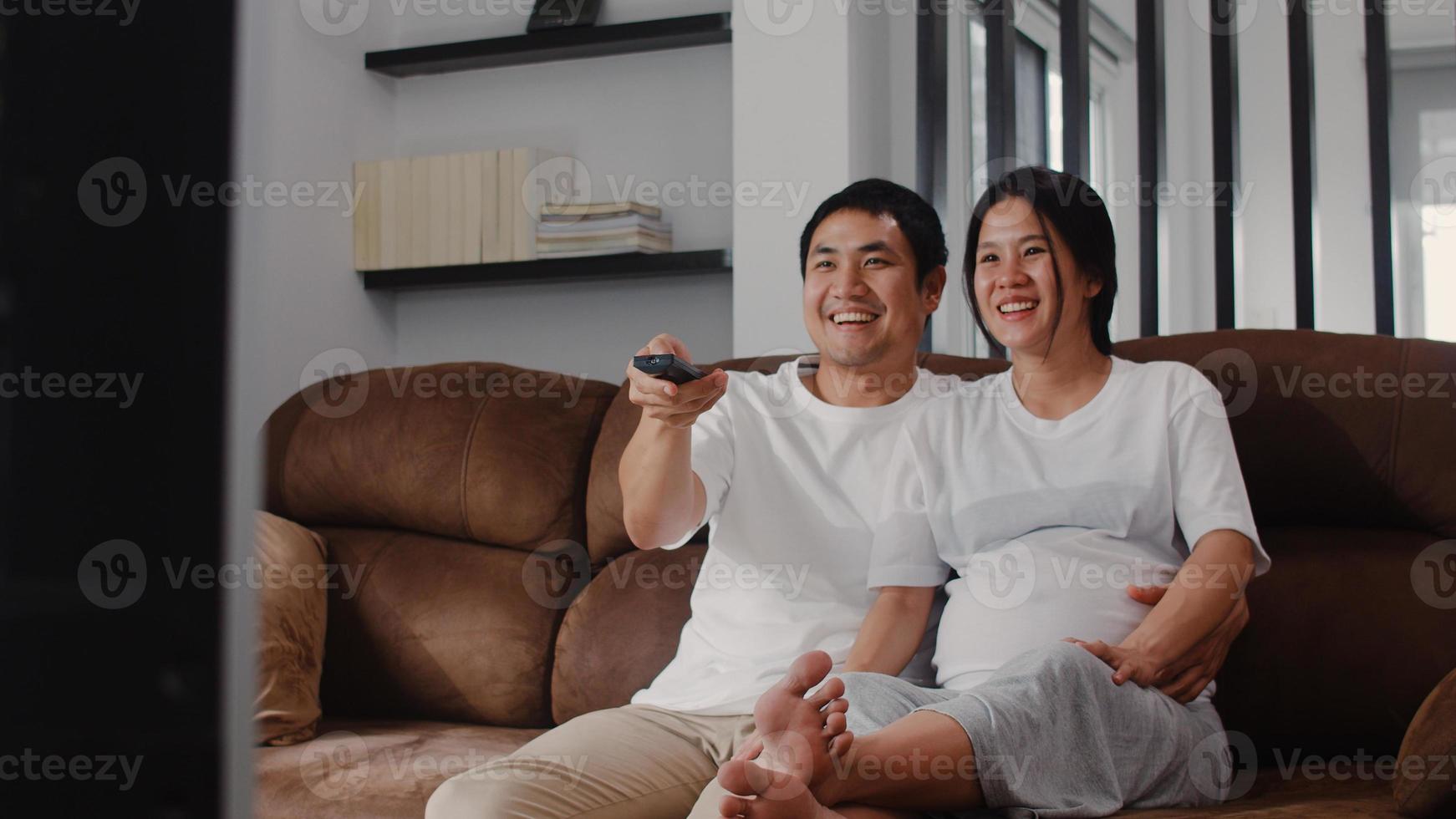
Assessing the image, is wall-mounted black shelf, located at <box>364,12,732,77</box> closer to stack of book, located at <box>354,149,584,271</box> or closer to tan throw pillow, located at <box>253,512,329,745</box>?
stack of book, located at <box>354,149,584,271</box>

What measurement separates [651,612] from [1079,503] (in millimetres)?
676

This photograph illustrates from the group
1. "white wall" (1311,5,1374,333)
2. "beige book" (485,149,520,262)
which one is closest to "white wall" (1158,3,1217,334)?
"white wall" (1311,5,1374,333)

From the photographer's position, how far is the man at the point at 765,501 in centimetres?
141

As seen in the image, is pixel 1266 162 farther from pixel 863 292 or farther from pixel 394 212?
pixel 863 292

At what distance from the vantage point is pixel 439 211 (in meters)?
3.01

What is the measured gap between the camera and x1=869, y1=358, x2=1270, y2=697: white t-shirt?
1451 millimetres

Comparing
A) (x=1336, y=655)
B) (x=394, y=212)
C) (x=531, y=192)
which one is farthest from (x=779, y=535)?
(x=394, y=212)

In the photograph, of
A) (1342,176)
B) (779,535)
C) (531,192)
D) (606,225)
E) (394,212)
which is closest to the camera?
(779,535)

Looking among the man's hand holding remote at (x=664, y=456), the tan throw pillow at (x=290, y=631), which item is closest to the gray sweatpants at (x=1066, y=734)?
the man's hand holding remote at (x=664, y=456)

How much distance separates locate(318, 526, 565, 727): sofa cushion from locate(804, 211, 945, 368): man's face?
2.11ft

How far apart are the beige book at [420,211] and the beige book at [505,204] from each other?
0.19 m

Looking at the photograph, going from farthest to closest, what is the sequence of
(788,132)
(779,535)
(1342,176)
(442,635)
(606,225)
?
(1342,176) < (606,225) < (788,132) < (442,635) < (779,535)

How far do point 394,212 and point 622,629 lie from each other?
5.19 ft

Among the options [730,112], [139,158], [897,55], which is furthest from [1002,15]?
[139,158]
